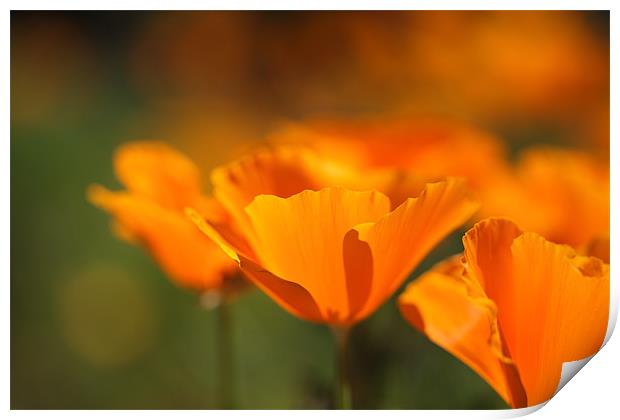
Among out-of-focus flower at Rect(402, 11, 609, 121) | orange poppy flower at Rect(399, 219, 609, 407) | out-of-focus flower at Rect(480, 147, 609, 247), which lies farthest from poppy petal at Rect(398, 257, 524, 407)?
out-of-focus flower at Rect(402, 11, 609, 121)

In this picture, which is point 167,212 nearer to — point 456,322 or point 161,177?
point 161,177

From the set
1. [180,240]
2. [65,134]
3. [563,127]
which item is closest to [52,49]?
[65,134]

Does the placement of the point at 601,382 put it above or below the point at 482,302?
below

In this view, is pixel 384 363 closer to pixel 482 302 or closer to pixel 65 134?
pixel 482 302

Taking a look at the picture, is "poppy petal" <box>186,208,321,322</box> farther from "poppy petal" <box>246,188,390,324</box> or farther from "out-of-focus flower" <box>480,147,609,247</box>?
"out-of-focus flower" <box>480,147,609,247</box>

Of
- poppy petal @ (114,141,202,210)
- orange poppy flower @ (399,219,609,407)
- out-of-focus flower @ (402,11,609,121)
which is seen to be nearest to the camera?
orange poppy flower @ (399,219,609,407)

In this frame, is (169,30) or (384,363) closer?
(384,363)

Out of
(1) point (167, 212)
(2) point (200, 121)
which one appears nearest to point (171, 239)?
(1) point (167, 212)
